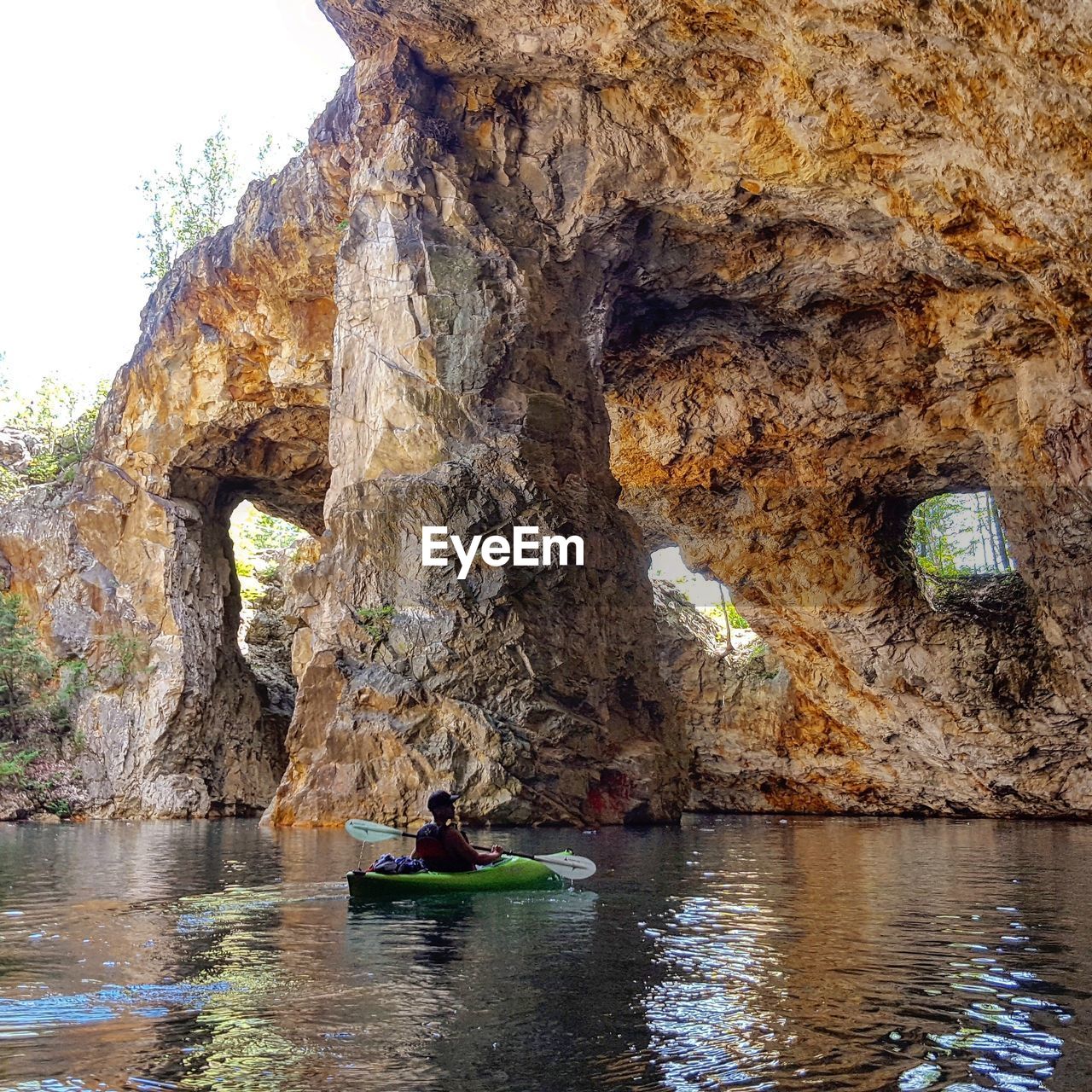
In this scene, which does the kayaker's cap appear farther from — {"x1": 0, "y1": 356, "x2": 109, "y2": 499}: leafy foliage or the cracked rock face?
{"x1": 0, "y1": 356, "x2": 109, "y2": 499}: leafy foliage

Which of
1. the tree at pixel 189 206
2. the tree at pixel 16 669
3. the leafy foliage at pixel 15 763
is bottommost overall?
the leafy foliage at pixel 15 763

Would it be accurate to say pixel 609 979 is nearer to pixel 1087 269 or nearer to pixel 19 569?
pixel 1087 269

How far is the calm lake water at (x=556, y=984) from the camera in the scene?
396 cm

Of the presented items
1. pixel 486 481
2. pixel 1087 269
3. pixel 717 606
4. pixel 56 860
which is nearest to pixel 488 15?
pixel 486 481

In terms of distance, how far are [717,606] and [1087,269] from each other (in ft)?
74.4

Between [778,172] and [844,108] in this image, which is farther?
[778,172]

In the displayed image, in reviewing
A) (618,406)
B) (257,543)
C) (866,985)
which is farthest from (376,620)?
(257,543)

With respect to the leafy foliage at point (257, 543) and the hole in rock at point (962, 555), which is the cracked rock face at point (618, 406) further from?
the leafy foliage at point (257, 543)

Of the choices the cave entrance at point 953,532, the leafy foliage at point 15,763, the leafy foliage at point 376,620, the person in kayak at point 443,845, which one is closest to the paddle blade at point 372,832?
the person in kayak at point 443,845

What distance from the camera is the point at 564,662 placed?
18.2 m

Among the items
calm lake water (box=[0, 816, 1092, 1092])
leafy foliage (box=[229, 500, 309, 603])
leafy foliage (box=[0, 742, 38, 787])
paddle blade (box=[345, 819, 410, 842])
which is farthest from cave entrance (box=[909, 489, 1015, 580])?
calm lake water (box=[0, 816, 1092, 1092])

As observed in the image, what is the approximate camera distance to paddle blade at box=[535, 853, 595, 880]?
9.82 m

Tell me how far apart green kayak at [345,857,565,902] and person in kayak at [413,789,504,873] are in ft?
0.44

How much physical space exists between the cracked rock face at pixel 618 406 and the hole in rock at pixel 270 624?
163 centimetres
